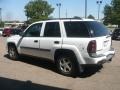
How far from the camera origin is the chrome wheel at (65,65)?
29.3 ft

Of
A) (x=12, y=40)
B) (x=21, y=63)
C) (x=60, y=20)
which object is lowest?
(x=21, y=63)

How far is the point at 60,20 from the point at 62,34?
59cm

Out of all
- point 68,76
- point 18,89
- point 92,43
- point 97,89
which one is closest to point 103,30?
point 92,43

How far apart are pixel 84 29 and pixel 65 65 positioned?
4.41 feet

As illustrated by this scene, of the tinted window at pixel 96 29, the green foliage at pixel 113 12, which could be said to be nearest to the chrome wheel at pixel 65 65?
the tinted window at pixel 96 29

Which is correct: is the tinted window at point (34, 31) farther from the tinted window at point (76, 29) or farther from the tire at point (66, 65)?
the tire at point (66, 65)

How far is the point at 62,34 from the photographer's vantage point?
923 centimetres

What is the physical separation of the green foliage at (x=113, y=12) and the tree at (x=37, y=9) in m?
22.5

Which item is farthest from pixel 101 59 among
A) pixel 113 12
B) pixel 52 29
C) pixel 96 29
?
pixel 113 12

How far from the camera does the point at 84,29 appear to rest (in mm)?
8633

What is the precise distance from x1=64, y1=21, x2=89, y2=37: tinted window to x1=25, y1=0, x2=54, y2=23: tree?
75546 mm

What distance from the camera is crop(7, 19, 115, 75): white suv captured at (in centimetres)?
844

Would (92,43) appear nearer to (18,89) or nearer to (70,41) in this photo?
(70,41)

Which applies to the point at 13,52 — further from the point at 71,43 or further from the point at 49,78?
the point at 71,43
